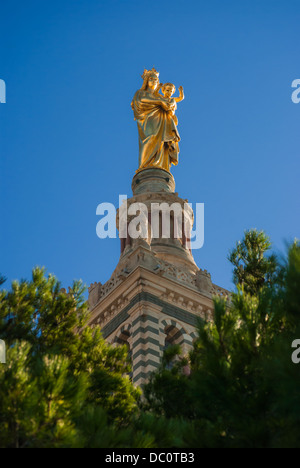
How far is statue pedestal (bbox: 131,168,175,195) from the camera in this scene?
38.3m

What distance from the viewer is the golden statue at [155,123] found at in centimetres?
4050

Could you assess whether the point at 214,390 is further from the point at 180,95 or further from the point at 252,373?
the point at 180,95

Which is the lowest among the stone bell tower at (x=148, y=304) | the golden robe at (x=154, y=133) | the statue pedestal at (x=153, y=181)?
the stone bell tower at (x=148, y=304)

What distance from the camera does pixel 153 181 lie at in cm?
3884

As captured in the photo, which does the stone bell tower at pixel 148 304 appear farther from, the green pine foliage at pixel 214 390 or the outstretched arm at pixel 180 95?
the green pine foliage at pixel 214 390

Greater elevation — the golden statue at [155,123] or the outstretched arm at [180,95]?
the outstretched arm at [180,95]

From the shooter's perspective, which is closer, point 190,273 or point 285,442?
point 285,442

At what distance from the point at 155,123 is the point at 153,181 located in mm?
4393

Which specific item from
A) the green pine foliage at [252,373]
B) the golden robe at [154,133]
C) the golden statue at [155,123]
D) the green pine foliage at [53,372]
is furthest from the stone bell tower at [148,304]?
the green pine foliage at [252,373]

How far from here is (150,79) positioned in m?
43.1

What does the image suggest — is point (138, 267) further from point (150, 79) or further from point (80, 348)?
point (150, 79)

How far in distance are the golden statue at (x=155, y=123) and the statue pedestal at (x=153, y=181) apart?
0.43 metres
